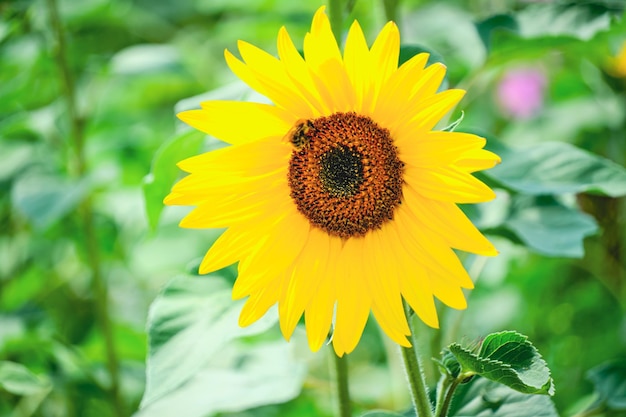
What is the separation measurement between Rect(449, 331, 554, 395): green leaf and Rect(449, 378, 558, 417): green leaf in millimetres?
112

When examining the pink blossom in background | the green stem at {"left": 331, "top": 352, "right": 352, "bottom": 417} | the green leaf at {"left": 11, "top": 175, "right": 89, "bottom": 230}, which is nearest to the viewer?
the green stem at {"left": 331, "top": 352, "right": 352, "bottom": 417}

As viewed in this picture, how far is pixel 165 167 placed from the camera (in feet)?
2.83

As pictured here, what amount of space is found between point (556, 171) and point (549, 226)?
95 mm

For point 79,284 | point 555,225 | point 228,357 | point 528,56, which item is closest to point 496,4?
point 528,56

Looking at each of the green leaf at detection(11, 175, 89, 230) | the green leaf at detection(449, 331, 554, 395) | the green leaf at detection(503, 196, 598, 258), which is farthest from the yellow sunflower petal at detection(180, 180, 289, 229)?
the green leaf at detection(11, 175, 89, 230)

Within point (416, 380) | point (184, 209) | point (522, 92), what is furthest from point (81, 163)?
point (522, 92)

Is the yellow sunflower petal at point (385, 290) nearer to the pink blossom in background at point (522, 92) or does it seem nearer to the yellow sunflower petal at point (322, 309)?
the yellow sunflower petal at point (322, 309)

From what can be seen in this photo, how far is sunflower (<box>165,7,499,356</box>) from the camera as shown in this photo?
63 cm

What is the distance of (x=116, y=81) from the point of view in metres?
1.92

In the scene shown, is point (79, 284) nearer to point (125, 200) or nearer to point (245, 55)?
point (125, 200)

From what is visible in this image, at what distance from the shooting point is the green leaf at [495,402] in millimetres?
725

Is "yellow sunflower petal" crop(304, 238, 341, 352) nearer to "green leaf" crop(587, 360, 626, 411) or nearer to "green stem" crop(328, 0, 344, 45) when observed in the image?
"green stem" crop(328, 0, 344, 45)

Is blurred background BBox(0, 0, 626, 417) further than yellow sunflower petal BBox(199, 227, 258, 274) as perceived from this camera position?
Yes

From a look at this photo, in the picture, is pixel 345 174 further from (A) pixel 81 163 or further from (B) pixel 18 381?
(A) pixel 81 163
